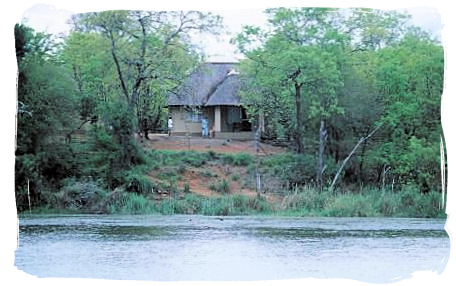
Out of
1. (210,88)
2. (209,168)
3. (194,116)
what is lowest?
(209,168)

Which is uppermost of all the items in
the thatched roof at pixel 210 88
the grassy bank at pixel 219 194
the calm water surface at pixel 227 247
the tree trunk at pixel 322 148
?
the thatched roof at pixel 210 88

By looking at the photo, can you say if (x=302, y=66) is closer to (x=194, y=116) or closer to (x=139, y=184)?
(x=194, y=116)

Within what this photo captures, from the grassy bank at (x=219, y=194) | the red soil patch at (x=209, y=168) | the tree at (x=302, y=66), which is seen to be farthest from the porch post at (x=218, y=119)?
the tree at (x=302, y=66)

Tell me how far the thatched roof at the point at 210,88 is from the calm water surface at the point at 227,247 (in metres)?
1.22

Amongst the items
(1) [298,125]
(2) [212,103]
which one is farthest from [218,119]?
(1) [298,125]

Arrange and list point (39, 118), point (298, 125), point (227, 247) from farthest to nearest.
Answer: point (298, 125), point (39, 118), point (227, 247)

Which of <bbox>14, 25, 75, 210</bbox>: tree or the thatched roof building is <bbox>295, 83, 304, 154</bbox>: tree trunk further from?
<bbox>14, 25, 75, 210</bbox>: tree

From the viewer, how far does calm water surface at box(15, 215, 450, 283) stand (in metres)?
7.40

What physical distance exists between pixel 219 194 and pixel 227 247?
874 millimetres

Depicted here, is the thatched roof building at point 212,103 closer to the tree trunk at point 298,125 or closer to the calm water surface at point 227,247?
the tree trunk at point 298,125

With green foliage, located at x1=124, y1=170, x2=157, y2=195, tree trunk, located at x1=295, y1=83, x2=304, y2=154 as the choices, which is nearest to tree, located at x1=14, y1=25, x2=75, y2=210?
green foliage, located at x1=124, y1=170, x2=157, y2=195

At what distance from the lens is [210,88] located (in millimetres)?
9070

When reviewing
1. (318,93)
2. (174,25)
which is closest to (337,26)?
(318,93)

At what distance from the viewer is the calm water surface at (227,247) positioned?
24.3ft
